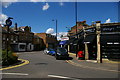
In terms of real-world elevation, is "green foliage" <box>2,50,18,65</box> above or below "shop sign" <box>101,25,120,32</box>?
below

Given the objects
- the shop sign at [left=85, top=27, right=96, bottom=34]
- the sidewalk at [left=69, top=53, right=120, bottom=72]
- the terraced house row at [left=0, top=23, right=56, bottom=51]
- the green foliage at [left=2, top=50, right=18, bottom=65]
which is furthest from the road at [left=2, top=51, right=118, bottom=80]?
the terraced house row at [left=0, top=23, right=56, bottom=51]

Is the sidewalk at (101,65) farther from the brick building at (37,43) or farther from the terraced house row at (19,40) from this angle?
the brick building at (37,43)

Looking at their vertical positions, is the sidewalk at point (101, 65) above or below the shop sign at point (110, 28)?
below

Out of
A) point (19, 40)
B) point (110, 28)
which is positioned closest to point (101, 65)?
point (110, 28)

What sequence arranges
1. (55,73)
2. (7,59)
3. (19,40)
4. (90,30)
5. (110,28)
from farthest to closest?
1. (19,40)
2. (90,30)
3. (110,28)
4. (7,59)
5. (55,73)

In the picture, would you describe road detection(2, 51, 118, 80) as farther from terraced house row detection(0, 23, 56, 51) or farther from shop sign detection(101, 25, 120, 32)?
terraced house row detection(0, 23, 56, 51)

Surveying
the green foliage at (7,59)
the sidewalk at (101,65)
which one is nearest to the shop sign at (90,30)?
the sidewalk at (101,65)

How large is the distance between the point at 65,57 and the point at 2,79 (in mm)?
12324

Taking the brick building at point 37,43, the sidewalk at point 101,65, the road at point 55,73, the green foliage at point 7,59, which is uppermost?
the brick building at point 37,43

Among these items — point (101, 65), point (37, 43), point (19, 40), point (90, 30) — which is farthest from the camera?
point (37, 43)

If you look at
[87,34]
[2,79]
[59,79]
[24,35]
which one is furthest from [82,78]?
[24,35]

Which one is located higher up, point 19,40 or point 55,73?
point 19,40

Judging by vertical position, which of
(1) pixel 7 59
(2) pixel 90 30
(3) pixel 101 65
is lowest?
(3) pixel 101 65

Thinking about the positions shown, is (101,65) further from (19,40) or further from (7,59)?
(19,40)
